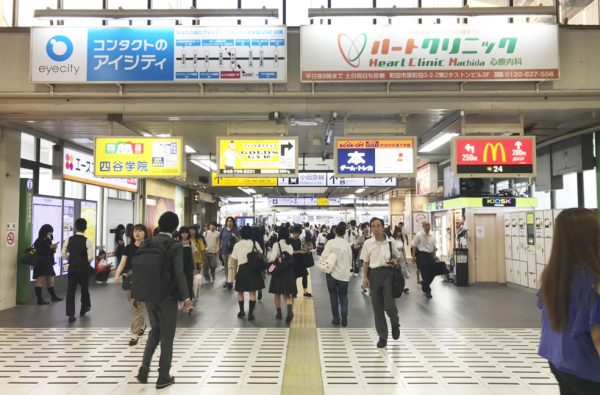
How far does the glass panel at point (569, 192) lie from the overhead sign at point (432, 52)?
423cm

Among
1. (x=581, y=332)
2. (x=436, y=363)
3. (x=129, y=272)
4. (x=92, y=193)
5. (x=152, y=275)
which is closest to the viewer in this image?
(x=581, y=332)

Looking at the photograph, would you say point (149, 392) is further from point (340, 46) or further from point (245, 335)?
point (340, 46)

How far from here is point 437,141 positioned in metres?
8.99

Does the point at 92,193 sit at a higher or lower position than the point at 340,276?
higher

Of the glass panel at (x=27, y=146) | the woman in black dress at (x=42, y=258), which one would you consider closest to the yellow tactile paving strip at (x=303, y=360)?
the woman in black dress at (x=42, y=258)

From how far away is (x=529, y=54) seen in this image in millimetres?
6355

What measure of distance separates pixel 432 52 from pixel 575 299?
5.14m

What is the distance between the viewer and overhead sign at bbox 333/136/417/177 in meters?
6.62

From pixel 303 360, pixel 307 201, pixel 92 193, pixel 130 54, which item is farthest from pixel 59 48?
pixel 307 201

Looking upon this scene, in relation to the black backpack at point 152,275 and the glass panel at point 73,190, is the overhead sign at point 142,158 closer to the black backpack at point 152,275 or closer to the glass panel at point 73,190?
the black backpack at point 152,275

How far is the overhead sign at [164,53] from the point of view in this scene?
6367 mm

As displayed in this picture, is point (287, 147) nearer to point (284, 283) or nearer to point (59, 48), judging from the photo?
point (284, 283)

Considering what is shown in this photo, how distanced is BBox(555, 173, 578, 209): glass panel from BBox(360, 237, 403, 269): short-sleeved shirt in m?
6.09

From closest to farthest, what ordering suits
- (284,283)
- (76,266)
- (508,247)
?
(284,283)
(76,266)
(508,247)
